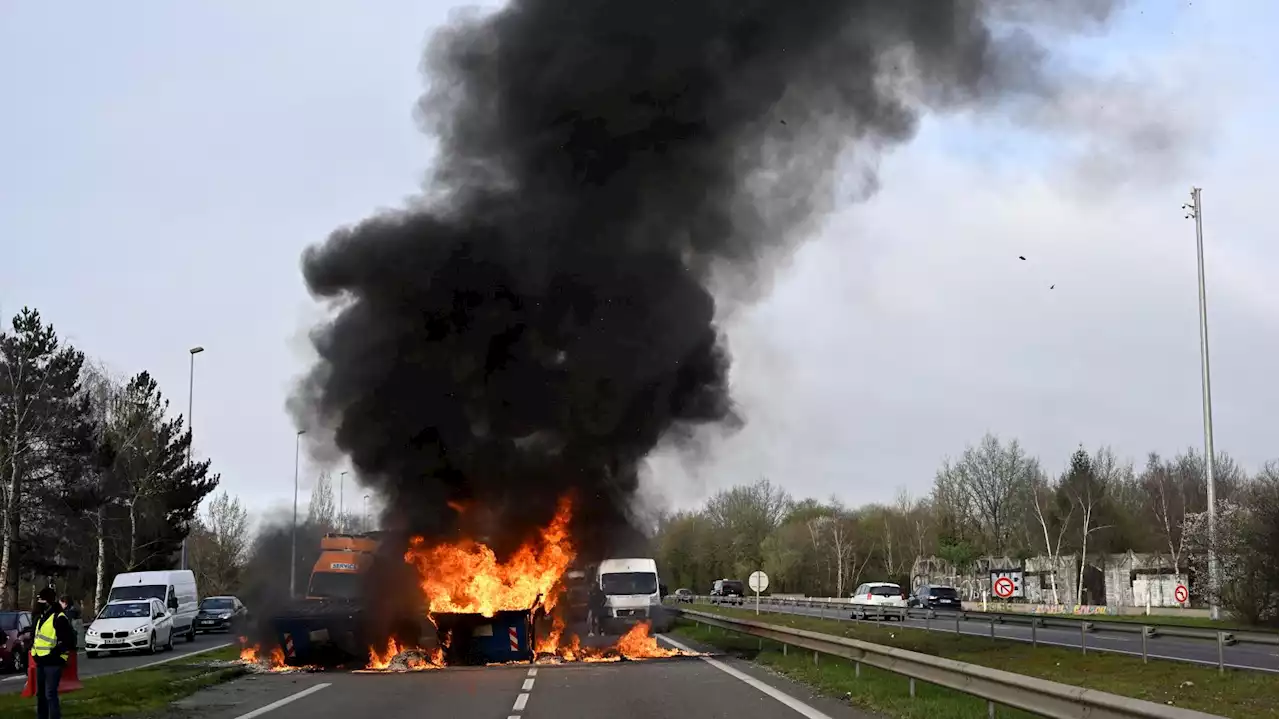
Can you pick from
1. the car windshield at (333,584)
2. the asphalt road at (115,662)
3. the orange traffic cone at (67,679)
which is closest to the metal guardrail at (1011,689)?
the orange traffic cone at (67,679)

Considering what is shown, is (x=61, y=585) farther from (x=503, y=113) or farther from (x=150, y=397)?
(x=503, y=113)

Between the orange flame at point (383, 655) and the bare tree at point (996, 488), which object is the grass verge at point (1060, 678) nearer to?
the orange flame at point (383, 655)

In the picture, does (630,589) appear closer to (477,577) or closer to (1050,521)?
(477,577)

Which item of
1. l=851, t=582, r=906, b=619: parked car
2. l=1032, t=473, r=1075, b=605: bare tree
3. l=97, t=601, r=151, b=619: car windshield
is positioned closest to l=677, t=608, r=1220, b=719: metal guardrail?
l=97, t=601, r=151, b=619: car windshield

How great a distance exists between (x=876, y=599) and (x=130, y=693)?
35426 mm

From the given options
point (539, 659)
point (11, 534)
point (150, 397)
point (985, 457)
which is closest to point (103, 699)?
point (539, 659)

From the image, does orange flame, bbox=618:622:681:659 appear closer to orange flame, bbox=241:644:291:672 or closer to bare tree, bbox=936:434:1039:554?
orange flame, bbox=241:644:291:672

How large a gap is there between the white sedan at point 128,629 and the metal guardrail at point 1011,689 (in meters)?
23.6

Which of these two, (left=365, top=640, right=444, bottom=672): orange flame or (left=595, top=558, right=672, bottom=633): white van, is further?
(left=595, top=558, right=672, bottom=633): white van

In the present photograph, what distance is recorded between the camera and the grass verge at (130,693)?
1535 cm

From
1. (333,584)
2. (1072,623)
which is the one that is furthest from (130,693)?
(1072,623)

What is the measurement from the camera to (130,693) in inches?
683

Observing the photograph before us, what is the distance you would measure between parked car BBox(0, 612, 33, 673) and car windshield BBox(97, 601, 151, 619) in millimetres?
4854

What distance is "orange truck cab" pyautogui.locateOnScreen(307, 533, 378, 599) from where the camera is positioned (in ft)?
85.4
